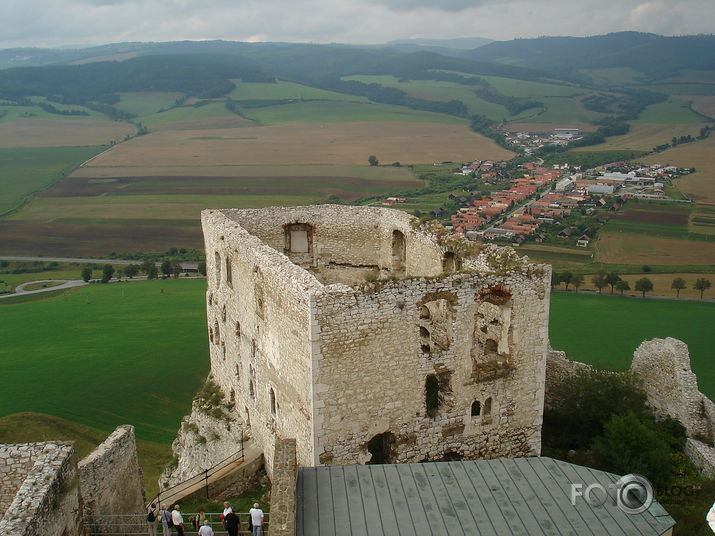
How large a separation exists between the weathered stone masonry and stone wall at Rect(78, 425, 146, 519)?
3.50 m

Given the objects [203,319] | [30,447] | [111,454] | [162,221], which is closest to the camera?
[30,447]

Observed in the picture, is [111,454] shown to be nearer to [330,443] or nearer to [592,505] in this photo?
[330,443]

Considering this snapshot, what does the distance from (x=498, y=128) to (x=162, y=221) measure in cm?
10367

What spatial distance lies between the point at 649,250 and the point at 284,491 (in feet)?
212

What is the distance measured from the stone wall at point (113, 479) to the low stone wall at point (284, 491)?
5.23m

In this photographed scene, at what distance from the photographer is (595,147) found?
13988 cm

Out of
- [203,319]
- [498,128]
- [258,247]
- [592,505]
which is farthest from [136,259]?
[498,128]

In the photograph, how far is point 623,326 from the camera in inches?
1800

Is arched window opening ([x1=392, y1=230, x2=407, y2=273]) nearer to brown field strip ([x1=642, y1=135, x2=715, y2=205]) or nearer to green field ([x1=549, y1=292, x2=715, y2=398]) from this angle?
green field ([x1=549, y1=292, x2=715, y2=398])

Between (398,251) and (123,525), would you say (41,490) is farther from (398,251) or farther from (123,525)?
(398,251)

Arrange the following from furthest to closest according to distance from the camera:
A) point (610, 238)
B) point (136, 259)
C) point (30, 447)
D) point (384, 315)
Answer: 1. point (136, 259)
2. point (610, 238)
3. point (384, 315)
4. point (30, 447)

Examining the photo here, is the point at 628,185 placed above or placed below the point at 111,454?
below

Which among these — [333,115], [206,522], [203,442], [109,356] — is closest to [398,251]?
[203,442]

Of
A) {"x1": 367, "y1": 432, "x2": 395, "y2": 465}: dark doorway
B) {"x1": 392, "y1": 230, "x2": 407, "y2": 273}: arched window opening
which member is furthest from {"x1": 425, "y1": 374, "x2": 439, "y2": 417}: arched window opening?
{"x1": 392, "y1": 230, "x2": 407, "y2": 273}: arched window opening
